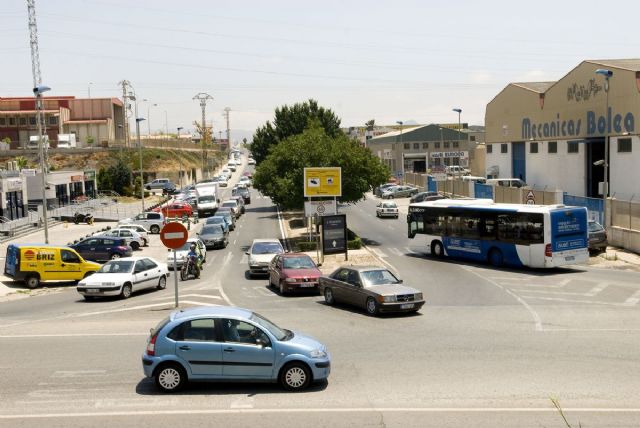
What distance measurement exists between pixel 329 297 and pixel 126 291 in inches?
333

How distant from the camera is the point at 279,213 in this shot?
74.2 meters

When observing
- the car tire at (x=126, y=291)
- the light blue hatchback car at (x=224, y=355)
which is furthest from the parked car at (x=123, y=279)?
the light blue hatchback car at (x=224, y=355)

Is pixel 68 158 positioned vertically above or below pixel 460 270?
above

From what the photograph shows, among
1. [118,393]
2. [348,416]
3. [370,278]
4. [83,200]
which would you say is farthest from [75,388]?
[83,200]

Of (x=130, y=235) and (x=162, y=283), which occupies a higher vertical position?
(x=130, y=235)

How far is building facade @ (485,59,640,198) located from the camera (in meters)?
51.9

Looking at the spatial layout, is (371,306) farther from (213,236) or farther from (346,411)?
(213,236)

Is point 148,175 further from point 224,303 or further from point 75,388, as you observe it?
point 75,388

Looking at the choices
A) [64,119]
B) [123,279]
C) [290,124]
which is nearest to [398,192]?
[290,124]

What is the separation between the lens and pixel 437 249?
1517 inches

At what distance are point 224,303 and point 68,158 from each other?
97219mm

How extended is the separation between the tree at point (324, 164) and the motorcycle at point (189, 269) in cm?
1414

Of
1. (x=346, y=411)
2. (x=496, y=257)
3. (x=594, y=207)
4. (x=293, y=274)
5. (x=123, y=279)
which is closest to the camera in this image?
(x=346, y=411)

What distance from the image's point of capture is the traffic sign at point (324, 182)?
42.8 metres
